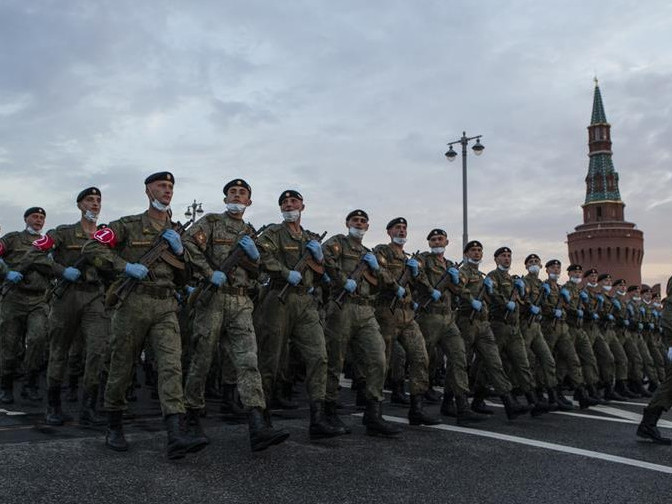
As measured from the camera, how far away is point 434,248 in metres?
8.64

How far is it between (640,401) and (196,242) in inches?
344

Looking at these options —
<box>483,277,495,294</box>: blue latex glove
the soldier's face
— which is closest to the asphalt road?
<box>483,277,495,294</box>: blue latex glove

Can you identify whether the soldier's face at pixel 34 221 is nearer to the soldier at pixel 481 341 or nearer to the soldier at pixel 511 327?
the soldier at pixel 481 341

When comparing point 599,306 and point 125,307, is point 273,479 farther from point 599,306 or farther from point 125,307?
point 599,306

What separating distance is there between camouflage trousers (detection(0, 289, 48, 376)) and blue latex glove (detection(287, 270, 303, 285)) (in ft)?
13.4

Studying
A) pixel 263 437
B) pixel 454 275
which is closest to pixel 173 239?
pixel 263 437

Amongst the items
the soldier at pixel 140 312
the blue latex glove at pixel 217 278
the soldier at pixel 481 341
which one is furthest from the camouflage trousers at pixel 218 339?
the soldier at pixel 481 341

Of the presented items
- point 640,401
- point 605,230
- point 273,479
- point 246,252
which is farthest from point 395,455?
point 605,230

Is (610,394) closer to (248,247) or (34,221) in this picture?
(248,247)

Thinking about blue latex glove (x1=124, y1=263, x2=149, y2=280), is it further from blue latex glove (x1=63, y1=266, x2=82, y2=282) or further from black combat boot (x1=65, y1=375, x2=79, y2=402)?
black combat boot (x1=65, y1=375, x2=79, y2=402)

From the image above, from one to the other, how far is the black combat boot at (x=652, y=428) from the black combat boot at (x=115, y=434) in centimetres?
493

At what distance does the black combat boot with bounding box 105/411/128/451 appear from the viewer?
5.13 m

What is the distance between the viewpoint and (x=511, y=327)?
8.71 meters

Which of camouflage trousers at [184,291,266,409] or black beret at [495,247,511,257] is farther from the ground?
black beret at [495,247,511,257]
